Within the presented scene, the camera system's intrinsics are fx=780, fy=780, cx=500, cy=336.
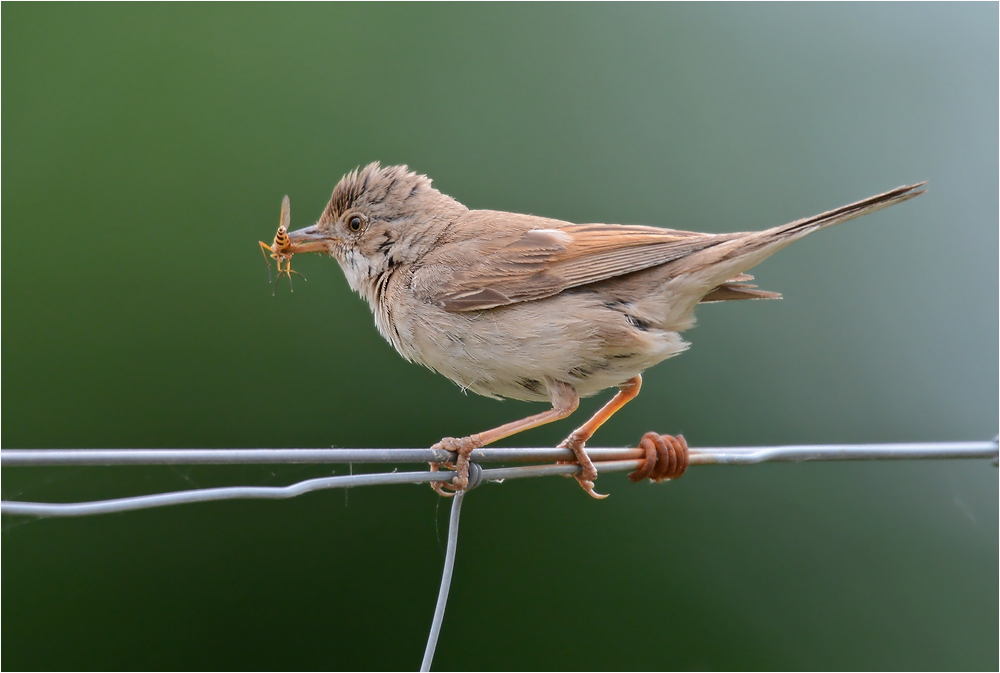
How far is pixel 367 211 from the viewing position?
11.7 ft

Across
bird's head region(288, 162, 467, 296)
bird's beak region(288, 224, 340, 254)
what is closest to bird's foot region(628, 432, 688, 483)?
bird's head region(288, 162, 467, 296)

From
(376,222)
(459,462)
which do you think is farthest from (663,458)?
(376,222)

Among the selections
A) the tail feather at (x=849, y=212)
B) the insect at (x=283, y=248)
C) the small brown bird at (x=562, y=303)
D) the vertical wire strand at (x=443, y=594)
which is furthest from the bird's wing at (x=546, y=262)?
the vertical wire strand at (x=443, y=594)

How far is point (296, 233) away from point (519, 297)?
1.23 meters

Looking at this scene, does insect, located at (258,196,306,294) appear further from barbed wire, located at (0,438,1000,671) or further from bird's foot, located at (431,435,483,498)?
barbed wire, located at (0,438,1000,671)

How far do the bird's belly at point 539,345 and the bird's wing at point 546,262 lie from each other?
0.06 m

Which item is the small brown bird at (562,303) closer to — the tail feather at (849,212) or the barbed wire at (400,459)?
the tail feather at (849,212)

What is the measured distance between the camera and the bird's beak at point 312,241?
3623 millimetres

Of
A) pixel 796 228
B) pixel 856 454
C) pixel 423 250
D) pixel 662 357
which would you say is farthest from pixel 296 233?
pixel 856 454

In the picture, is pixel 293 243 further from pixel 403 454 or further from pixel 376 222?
pixel 403 454

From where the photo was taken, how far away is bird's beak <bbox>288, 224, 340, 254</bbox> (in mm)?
3623

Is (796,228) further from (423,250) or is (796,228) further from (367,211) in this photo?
(367,211)

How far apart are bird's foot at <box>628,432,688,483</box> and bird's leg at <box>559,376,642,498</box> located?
0.19 meters

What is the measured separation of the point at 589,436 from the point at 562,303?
56 cm
